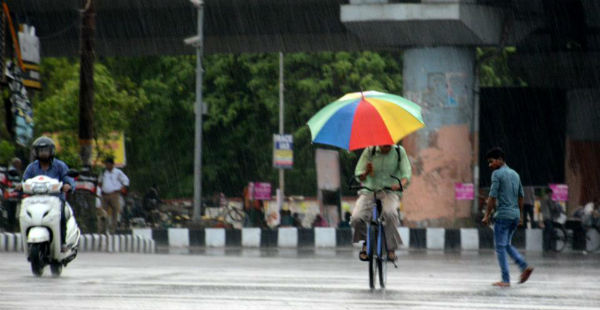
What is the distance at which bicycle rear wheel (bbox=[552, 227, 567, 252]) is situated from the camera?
31641 millimetres

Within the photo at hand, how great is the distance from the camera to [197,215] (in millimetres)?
40000

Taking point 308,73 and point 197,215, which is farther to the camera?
point 308,73

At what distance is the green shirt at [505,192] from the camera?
15203 mm

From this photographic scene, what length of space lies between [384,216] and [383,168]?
1.62 ft

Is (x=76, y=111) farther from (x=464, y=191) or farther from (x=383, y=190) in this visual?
(x=383, y=190)

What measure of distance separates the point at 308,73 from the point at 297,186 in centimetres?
532

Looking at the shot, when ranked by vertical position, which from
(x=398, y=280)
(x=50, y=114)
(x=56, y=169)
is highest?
(x=50, y=114)

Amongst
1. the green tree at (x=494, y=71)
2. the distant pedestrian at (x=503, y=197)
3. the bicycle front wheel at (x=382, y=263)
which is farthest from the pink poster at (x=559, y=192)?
the bicycle front wheel at (x=382, y=263)

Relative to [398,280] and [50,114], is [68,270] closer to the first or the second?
[398,280]

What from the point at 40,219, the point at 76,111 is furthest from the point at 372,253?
the point at 76,111

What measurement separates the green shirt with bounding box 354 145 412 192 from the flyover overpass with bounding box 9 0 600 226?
16.5 m

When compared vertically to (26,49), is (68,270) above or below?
below

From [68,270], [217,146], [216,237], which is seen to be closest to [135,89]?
[217,146]

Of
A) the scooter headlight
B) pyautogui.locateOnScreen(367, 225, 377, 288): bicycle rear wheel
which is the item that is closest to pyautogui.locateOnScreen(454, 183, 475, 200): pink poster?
the scooter headlight
